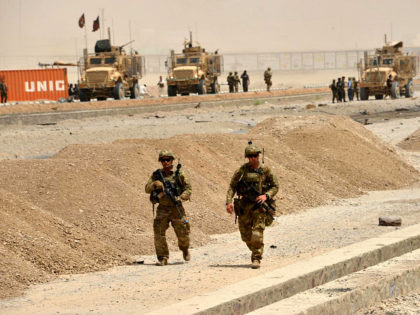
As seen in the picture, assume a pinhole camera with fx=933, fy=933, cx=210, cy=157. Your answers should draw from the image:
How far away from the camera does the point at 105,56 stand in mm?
47375

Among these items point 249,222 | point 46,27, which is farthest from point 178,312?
point 46,27

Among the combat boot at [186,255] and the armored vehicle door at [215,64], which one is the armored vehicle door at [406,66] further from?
the combat boot at [186,255]

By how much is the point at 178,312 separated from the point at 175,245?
606 cm

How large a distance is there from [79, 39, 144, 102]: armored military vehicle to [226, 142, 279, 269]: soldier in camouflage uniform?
36.5 m

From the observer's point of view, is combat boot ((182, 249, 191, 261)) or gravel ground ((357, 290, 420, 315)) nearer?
gravel ground ((357, 290, 420, 315))

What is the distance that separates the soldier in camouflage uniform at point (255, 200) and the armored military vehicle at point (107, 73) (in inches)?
1437

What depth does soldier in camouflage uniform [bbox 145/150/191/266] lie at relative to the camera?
34.1 feet

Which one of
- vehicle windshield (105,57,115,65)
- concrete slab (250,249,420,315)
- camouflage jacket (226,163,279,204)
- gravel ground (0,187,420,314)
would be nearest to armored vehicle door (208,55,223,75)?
vehicle windshield (105,57,115,65)

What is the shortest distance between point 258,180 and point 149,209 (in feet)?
14.4

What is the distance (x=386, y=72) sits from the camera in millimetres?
49094

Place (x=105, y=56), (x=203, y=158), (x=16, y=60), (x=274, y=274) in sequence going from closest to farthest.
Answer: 1. (x=274, y=274)
2. (x=203, y=158)
3. (x=105, y=56)
4. (x=16, y=60)

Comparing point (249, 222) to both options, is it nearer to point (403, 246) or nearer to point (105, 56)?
point (403, 246)

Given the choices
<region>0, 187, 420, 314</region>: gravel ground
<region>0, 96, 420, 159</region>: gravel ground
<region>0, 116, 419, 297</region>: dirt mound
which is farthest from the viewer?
<region>0, 96, 420, 159</region>: gravel ground

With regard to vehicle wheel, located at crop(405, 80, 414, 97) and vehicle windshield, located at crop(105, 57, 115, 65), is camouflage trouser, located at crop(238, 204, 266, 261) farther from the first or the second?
vehicle wheel, located at crop(405, 80, 414, 97)
